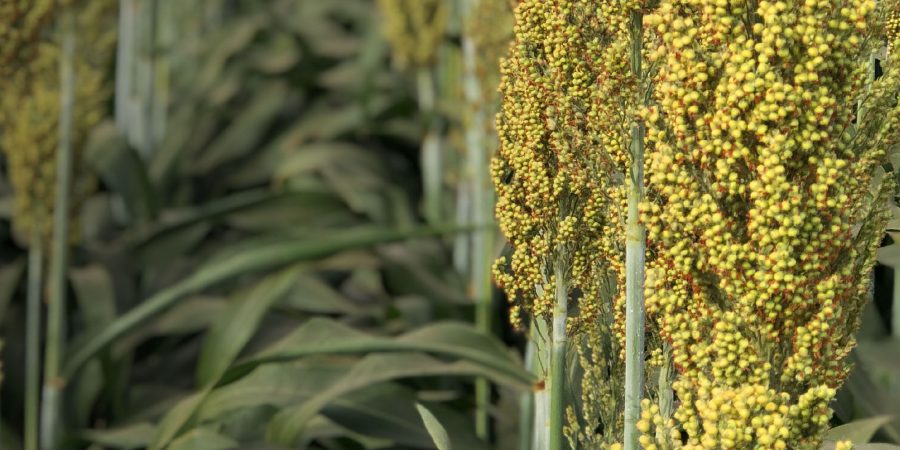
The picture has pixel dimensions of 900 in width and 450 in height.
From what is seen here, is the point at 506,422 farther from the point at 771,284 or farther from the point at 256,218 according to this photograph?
the point at 256,218

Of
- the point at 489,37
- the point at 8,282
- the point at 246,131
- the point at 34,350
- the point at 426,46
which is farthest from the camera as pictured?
the point at 246,131

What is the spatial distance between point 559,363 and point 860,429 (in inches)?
34.5

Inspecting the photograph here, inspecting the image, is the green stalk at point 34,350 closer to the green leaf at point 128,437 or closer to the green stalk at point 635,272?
the green leaf at point 128,437

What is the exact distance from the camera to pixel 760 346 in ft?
5.54

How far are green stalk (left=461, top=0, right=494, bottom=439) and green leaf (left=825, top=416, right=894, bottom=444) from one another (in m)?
1.12

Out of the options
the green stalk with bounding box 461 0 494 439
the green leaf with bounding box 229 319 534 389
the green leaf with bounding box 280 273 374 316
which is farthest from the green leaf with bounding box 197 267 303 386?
the green leaf with bounding box 229 319 534 389

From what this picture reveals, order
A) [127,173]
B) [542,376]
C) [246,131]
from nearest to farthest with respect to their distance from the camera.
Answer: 1. [542,376]
2. [127,173]
3. [246,131]

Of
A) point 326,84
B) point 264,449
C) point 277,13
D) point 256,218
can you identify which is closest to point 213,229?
point 256,218

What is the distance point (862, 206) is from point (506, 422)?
186 cm

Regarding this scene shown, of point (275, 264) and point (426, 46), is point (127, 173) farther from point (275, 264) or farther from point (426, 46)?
point (275, 264)

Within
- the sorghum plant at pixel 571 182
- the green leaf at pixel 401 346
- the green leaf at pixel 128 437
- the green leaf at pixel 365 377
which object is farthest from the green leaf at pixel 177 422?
the sorghum plant at pixel 571 182

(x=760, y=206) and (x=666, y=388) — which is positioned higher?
(x=760, y=206)

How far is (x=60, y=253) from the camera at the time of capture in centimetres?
419

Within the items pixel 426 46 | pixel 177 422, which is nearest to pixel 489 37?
pixel 177 422
